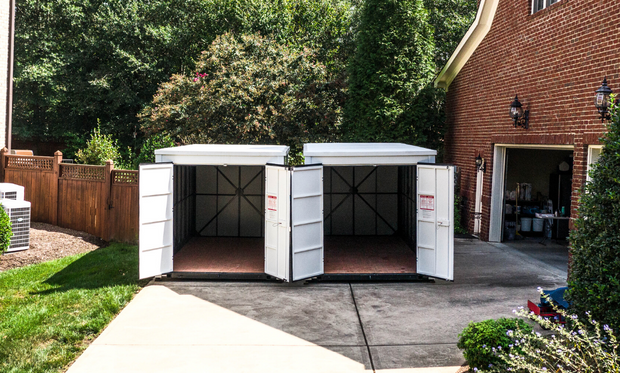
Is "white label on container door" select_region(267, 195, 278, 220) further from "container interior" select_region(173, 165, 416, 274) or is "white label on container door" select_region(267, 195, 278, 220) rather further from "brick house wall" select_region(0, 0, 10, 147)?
"brick house wall" select_region(0, 0, 10, 147)

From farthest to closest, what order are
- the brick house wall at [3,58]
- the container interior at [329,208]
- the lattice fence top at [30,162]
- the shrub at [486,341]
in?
the brick house wall at [3,58], the lattice fence top at [30,162], the container interior at [329,208], the shrub at [486,341]

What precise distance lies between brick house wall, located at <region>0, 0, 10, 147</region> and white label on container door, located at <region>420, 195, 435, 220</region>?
12166mm

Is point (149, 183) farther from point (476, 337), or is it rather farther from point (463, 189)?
point (463, 189)

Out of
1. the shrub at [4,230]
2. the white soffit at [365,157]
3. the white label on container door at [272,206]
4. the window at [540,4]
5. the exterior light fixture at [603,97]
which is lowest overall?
the shrub at [4,230]

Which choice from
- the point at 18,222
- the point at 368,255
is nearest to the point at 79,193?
the point at 18,222

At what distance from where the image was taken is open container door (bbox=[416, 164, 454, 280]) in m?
9.35

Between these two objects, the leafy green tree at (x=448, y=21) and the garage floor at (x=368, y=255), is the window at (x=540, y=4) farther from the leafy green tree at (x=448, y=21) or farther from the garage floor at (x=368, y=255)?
the leafy green tree at (x=448, y=21)

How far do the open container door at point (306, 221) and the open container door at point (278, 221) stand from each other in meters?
0.11

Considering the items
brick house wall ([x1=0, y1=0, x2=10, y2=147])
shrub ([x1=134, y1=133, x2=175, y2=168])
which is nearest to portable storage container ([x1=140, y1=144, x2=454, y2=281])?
shrub ([x1=134, y1=133, x2=175, y2=168])

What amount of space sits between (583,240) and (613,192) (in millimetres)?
668

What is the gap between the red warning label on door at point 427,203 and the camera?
9.58 meters

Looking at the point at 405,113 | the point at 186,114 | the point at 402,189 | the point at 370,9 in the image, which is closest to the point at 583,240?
the point at 402,189

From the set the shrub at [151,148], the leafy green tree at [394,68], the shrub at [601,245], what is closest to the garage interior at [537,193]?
the leafy green tree at [394,68]

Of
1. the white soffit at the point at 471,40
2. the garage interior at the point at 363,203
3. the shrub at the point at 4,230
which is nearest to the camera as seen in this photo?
the shrub at the point at 4,230
